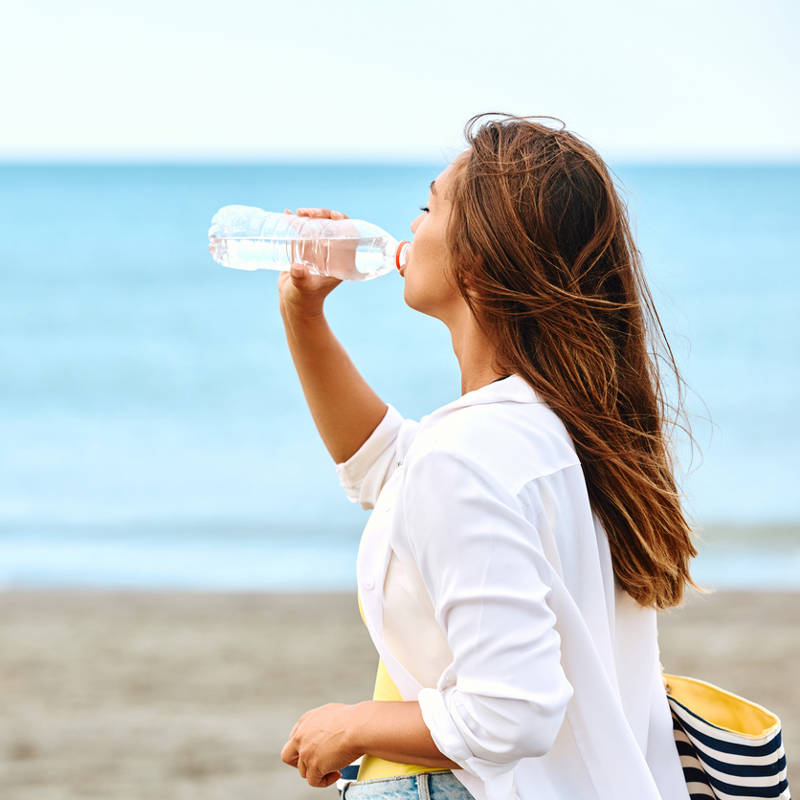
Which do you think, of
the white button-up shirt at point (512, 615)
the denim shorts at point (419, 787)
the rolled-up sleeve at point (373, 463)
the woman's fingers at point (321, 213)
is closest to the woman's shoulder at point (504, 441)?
the white button-up shirt at point (512, 615)

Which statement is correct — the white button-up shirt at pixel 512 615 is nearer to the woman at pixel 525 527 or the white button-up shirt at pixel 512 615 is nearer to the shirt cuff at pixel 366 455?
the woman at pixel 525 527

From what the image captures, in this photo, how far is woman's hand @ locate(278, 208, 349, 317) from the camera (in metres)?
2.13

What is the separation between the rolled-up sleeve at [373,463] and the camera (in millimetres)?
2221

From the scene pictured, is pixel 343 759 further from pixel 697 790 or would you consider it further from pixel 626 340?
pixel 626 340

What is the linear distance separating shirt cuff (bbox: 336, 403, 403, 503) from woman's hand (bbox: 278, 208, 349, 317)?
0.87ft

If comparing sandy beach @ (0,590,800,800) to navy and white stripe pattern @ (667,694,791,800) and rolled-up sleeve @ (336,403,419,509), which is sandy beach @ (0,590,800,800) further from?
A: navy and white stripe pattern @ (667,694,791,800)

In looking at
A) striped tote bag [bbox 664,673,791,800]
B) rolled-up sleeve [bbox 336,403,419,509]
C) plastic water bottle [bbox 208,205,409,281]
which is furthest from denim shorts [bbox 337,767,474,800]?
plastic water bottle [bbox 208,205,409,281]

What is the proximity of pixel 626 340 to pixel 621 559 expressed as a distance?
0.37 metres

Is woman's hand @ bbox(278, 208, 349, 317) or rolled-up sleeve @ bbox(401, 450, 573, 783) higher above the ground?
woman's hand @ bbox(278, 208, 349, 317)

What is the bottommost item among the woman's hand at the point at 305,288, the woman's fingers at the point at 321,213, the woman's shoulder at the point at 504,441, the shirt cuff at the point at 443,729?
the shirt cuff at the point at 443,729

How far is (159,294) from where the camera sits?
33156 millimetres

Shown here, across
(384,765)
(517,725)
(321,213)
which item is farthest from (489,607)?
(321,213)

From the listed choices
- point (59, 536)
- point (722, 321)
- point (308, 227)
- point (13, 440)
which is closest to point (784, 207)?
point (722, 321)

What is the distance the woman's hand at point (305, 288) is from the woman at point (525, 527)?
1.23 ft
